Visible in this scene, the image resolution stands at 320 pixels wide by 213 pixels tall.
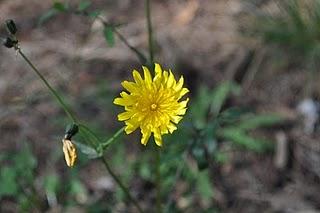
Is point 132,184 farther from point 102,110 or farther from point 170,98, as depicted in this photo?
point 170,98

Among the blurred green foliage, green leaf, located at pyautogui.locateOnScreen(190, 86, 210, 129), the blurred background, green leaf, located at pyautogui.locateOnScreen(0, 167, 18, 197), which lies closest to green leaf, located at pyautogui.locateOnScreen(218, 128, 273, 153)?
the blurred background

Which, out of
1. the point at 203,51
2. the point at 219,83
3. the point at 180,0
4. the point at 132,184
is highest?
the point at 180,0

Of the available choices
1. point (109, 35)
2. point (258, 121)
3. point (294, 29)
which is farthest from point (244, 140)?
point (109, 35)

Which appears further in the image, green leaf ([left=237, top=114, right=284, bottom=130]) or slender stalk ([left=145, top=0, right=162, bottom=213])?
green leaf ([left=237, top=114, right=284, bottom=130])

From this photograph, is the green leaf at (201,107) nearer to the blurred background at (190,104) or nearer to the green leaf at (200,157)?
the blurred background at (190,104)

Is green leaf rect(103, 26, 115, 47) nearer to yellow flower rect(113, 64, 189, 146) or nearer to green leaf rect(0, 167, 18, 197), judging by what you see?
yellow flower rect(113, 64, 189, 146)

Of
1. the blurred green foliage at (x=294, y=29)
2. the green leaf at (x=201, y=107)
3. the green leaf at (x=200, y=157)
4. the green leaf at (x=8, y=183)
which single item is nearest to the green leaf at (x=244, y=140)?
the green leaf at (x=201, y=107)

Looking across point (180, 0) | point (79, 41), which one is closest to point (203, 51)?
point (180, 0)

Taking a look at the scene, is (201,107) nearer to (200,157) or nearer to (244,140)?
(244,140)
